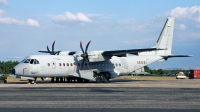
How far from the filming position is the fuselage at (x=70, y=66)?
37375 millimetres

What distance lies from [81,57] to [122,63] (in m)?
5.90

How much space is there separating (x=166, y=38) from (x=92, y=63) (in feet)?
36.6

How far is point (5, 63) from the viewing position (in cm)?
12275

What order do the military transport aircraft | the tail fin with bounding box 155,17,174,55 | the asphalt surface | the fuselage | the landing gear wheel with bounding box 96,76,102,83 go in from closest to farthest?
1. the asphalt surface
2. the fuselage
3. the military transport aircraft
4. the landing gear wheel with bounding box 96,76,102,83
5. the tail fin with bounding box 155,17,174,55

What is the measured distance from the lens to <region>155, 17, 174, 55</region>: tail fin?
46.3 m

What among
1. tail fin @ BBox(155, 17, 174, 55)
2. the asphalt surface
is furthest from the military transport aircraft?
the asphalt surface

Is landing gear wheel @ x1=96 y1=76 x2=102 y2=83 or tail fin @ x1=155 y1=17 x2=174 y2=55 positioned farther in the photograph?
tail fin @ x1=155 y1=17 x2=174 y2=55

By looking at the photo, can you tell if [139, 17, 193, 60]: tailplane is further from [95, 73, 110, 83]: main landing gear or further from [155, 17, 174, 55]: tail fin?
[95, 73, 110, 83]: main landing gear

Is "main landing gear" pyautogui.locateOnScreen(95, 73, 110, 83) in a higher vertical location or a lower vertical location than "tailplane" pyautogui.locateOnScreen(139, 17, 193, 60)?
lower

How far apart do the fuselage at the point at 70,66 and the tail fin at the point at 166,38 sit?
156 cm

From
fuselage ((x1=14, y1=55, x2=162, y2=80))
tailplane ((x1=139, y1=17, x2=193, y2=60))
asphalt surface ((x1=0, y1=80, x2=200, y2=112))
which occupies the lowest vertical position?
asphalt surface ((x1=0, y1=80, x2=200, y2=112))

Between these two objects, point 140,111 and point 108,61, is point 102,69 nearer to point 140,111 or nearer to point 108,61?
point 108,61

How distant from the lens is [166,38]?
46500 millimetres

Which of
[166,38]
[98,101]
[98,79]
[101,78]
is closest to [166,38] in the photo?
[166,38]
